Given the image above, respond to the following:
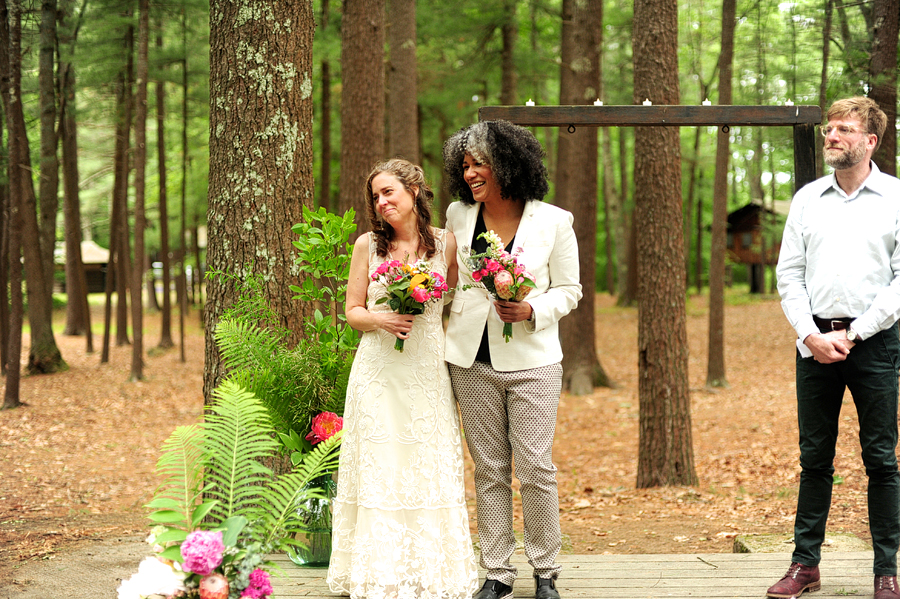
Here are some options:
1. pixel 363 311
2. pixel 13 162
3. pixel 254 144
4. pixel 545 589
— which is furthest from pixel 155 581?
pixel 13 162

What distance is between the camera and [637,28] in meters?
6.79

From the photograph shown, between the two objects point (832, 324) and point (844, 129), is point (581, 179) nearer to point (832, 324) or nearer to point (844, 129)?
point (844, 129)

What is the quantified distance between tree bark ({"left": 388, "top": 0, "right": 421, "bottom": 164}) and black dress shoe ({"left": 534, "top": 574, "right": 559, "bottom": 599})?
690 centimetres

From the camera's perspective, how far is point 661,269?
684 centimetres

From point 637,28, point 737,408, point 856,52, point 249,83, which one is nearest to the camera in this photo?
Answer: point 249,83

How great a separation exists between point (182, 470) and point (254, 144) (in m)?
2.35

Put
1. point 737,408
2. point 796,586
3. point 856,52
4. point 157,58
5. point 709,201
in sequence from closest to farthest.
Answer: point 796,586 → point 856,52 → point 737,408 → point 157,58 → point 709,201

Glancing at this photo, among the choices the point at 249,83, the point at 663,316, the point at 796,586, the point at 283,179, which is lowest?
the point at 796,586

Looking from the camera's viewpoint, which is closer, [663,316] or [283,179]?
[283,179]

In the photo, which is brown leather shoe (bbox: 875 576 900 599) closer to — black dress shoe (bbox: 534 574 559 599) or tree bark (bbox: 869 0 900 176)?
black dress shoe (bbox: 534 574 559 599)

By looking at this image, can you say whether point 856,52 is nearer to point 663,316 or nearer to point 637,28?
point 637,28

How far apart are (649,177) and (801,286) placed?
3.58m

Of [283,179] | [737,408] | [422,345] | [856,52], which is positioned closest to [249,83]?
[283,179]

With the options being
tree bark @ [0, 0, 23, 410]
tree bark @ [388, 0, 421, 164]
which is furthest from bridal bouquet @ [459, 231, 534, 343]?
tree bark @ [0, 0, 23, 410]
